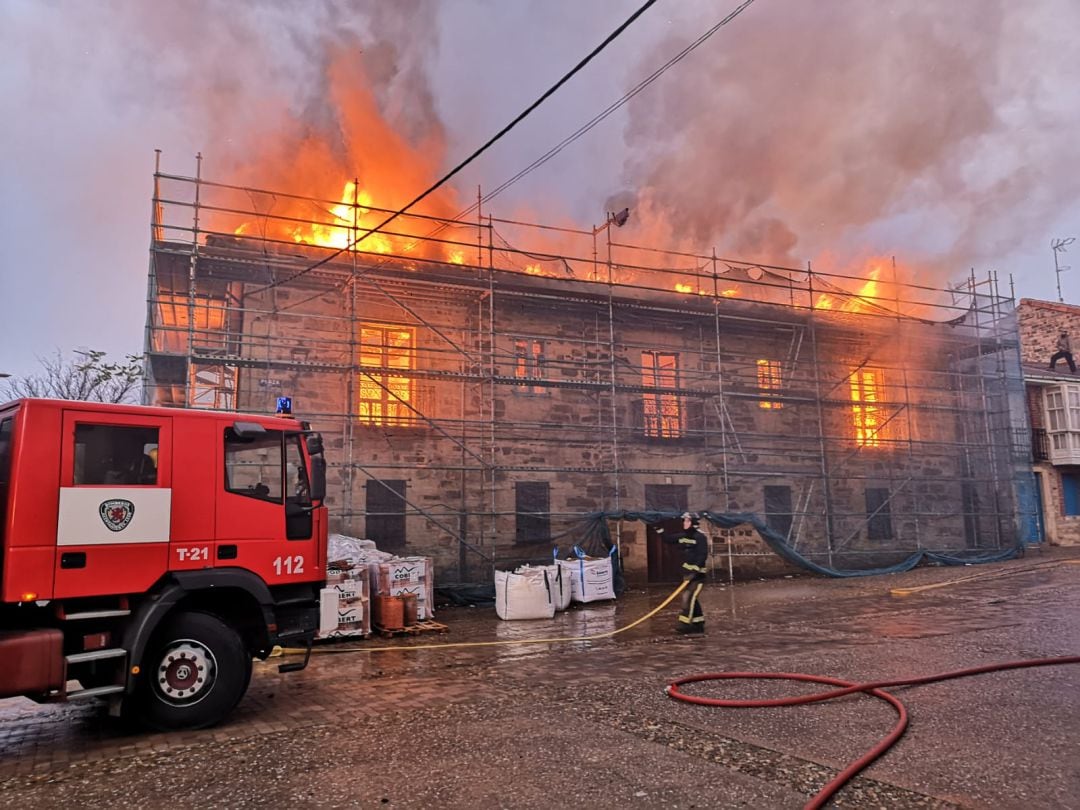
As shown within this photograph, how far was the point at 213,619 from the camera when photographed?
21.1 feet

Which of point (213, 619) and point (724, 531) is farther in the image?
point (724, 531)

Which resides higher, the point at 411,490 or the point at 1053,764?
the point at 411,490

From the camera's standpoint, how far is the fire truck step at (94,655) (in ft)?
18.8

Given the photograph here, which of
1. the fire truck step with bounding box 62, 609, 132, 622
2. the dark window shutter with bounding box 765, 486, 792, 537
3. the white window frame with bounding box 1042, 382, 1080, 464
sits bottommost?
the fire truck step with bounding box 62, 609, 132, 622

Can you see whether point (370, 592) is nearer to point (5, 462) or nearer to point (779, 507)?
point (5, 462)

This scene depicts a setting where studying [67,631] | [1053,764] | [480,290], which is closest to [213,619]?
[67,631]

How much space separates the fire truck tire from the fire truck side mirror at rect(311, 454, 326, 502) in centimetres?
137

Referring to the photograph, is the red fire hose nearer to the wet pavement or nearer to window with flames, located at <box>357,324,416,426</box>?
the wet pavement

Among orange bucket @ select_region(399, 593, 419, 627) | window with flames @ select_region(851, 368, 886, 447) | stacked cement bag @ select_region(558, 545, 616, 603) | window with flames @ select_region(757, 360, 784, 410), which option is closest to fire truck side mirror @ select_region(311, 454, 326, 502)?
orange bucket @ select_region(399, 593, 419, 627)

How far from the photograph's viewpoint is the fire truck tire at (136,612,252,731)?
607 cm

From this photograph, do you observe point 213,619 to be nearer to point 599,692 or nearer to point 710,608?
point 599,692

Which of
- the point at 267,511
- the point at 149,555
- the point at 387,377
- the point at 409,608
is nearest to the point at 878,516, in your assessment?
the point at 387,377

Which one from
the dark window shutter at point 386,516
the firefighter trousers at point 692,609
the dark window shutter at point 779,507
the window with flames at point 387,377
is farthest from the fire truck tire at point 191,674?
the dark window shutter at point 779,507

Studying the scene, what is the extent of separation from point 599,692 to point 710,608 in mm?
7196
